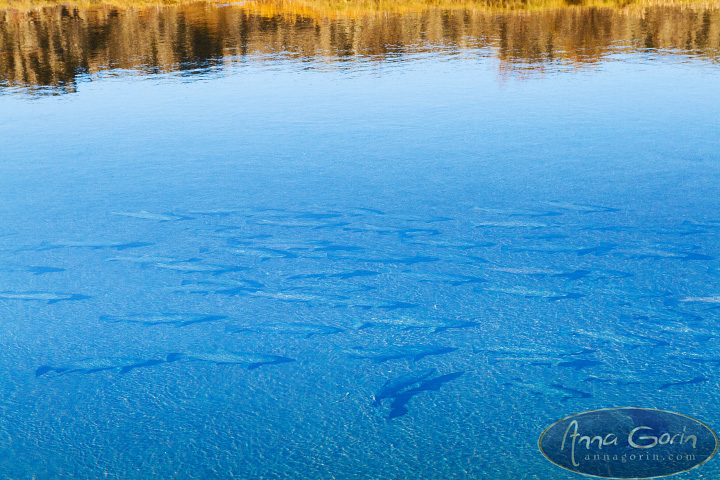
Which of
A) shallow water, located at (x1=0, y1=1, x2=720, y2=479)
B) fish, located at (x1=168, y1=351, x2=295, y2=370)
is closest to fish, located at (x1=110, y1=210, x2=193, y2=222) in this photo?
shallow water, located at (x1=0, y1=1, x2=720, y2=479)

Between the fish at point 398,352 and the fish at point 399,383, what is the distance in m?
0.11

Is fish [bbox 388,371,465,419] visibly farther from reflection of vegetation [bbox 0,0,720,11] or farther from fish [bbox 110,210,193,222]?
reflection of vegetation [bbox 0,0,720,11]

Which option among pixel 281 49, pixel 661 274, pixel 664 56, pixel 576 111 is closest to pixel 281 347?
pixel 661 274

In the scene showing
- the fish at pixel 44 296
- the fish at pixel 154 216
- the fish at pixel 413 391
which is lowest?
the fish at pixel 413 391

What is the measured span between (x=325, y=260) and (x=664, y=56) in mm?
9148

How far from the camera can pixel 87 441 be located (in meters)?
2.77

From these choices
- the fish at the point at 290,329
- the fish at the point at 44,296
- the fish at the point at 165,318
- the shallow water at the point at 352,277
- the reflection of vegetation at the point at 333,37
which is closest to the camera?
the shallow water at the point at 352,277

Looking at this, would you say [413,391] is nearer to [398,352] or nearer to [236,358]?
[398,352]

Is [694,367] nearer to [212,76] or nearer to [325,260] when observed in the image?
[325,260]

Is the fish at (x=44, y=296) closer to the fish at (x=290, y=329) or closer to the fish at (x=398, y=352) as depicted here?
the fish at (x=290, y=329)

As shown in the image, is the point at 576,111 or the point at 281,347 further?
the point at 576,111

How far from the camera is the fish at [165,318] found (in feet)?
11.9

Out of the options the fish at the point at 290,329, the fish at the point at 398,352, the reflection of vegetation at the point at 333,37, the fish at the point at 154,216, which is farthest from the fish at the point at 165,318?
the reflection of vegetation at the point at 333,37

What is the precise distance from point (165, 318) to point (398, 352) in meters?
1.23
